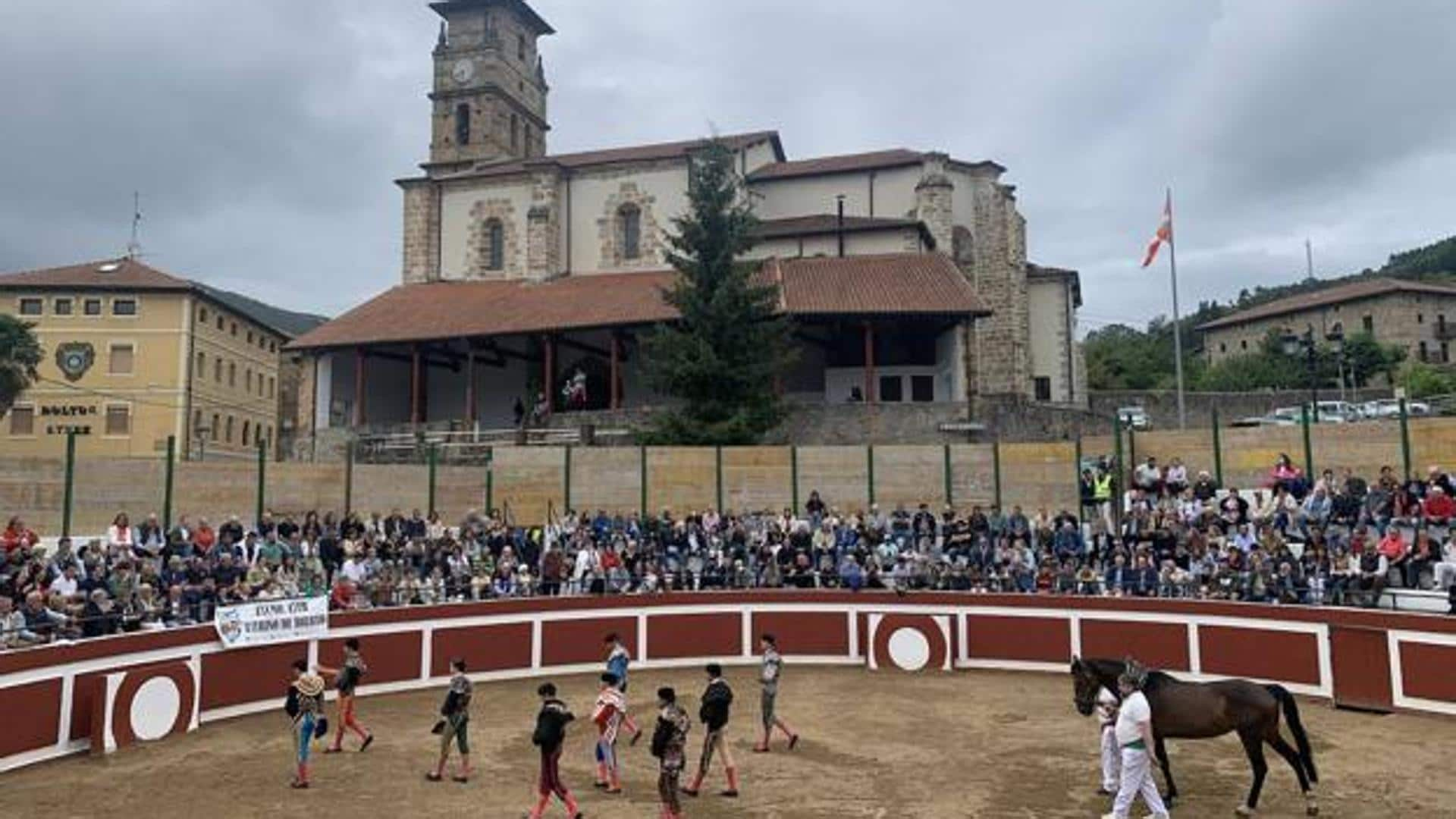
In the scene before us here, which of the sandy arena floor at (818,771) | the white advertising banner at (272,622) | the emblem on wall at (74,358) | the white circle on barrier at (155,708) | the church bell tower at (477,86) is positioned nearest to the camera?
the sandy arena floor at (818,771)

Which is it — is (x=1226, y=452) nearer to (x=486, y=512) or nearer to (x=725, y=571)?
(x=725, y=571)

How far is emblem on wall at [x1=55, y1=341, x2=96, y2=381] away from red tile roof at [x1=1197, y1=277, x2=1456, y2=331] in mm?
94838

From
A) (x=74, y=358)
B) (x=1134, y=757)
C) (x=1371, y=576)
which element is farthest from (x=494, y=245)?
(x=1134, y=757)

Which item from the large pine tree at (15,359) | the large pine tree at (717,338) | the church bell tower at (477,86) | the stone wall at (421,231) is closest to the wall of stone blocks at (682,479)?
the large pine tree at (717,338)

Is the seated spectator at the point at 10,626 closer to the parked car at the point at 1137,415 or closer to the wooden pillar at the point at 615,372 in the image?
the wooden pillar at the point at 615,372

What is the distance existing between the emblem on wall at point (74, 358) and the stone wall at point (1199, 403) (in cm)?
5334

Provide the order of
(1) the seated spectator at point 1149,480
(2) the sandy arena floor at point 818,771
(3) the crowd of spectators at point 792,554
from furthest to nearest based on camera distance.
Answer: (1) the seated spectator at point 1149,480, (3) the crowd of spectators at point 792,554, (2) the sandy arena floor at point 818,771

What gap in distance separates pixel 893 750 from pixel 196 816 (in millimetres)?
8569

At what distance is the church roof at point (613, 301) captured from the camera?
37.8m

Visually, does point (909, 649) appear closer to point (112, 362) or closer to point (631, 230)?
point (631, 230)

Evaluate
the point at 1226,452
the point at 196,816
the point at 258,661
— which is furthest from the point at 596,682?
the point at 1226,452

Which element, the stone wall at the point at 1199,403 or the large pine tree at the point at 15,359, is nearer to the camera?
the stone wall at the point at 1199,403

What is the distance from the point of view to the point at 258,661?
17.0 meters

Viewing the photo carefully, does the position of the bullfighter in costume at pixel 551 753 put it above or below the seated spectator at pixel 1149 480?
below
